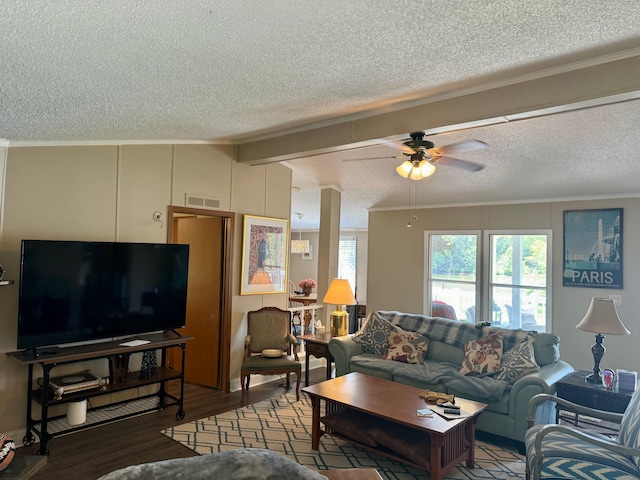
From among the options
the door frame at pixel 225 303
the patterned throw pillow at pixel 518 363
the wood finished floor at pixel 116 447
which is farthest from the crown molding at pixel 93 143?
the patterned throw pillow at pixel 518 363

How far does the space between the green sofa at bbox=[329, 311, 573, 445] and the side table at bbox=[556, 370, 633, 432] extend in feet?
0.32

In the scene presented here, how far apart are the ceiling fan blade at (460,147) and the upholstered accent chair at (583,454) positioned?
1935 millimetres

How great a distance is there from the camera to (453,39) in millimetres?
2275

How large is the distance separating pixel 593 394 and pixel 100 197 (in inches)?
179

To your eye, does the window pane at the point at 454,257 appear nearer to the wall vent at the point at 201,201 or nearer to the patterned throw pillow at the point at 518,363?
the patterned throw pillow at the point at 518,363

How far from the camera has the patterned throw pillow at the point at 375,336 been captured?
477 centimetres

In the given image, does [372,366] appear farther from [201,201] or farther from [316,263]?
[316,263]

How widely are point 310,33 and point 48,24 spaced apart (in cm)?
115

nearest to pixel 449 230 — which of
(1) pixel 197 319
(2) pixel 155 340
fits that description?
(1) pixel 197 319

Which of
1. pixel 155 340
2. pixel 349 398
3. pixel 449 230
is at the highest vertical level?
pixel 449 230

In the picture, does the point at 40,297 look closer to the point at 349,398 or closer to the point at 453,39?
the point at 349,398

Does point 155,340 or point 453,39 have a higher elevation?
point 453,39

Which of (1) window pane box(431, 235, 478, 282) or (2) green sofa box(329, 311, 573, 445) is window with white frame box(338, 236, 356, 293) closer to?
(1) window pane box(431, 235, 478, 282)

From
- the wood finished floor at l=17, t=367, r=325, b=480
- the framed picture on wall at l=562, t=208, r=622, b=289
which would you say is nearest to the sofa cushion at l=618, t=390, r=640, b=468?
the wood finished floor at l=17, t=367, r=325, b=480
